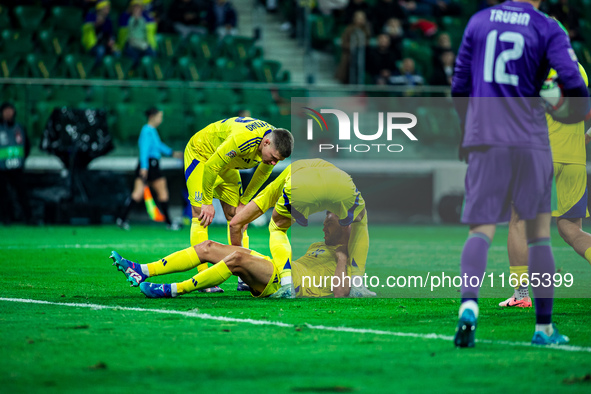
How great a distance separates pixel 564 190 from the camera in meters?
6.74

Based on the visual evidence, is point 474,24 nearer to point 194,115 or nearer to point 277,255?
point 277,255

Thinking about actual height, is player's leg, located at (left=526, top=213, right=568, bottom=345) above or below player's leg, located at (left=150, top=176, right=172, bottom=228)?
above

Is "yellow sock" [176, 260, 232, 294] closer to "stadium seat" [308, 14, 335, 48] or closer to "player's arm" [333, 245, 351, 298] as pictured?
"player's arm" [333, 245, 351, 298]

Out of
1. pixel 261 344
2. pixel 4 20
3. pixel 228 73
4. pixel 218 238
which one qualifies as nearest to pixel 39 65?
pixel 4 20

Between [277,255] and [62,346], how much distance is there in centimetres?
260

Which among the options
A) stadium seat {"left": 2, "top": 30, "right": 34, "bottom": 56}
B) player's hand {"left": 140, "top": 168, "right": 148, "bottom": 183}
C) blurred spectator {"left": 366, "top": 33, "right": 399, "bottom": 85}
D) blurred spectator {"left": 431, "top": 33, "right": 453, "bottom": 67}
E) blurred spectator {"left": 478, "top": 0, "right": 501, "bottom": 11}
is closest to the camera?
player's hand {"left": 140, "top": 168, "right": 148, "bottom": 183}

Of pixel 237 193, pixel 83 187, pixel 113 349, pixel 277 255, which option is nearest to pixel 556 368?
pixel 113 349

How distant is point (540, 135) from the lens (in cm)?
498

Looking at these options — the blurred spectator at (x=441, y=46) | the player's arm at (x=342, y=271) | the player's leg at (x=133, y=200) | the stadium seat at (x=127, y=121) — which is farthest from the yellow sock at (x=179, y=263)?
the blurred spectator at (x=441, y=46)

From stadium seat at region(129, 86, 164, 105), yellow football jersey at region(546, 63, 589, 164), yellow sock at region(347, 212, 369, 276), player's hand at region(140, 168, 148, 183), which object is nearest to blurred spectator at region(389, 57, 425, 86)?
stadium seat at region(129, 86, 164, 105)

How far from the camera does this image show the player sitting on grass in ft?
22.2

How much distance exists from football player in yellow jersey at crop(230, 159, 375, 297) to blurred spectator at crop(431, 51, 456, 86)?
11205mm

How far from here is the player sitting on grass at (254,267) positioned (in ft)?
22.2

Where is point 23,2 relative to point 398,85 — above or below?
above
